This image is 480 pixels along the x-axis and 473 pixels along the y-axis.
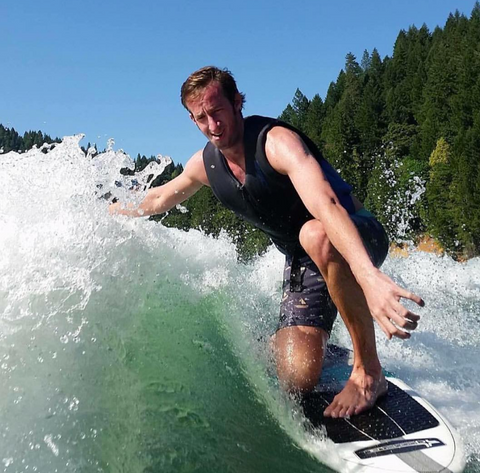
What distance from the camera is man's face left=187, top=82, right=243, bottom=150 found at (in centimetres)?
313

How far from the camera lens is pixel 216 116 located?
3.16 metres

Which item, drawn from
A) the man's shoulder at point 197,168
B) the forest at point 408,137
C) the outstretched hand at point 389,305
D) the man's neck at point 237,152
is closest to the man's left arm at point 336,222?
the outstretched hand at point 389,305

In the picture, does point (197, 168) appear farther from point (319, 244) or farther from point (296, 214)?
point (319, 244)

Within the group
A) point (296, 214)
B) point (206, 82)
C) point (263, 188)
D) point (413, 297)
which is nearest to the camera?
point (413, 297)

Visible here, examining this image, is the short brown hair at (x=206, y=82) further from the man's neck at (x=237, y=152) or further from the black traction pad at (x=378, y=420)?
the black traction pad at (x=378, y=420)

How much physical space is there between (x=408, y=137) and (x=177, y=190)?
5944 centimetres

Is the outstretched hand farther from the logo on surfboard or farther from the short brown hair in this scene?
the short brown hair

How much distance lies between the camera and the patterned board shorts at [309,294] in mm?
3488

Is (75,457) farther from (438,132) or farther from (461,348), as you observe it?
(438,132)

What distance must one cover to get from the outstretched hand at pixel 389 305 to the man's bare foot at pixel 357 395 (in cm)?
117

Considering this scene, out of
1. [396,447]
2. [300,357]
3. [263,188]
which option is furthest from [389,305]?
[300,357]

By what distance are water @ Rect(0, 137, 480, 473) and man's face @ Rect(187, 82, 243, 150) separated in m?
0.69

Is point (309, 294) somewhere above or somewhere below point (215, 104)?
below

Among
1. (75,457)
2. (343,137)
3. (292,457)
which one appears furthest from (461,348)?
(343,137)
